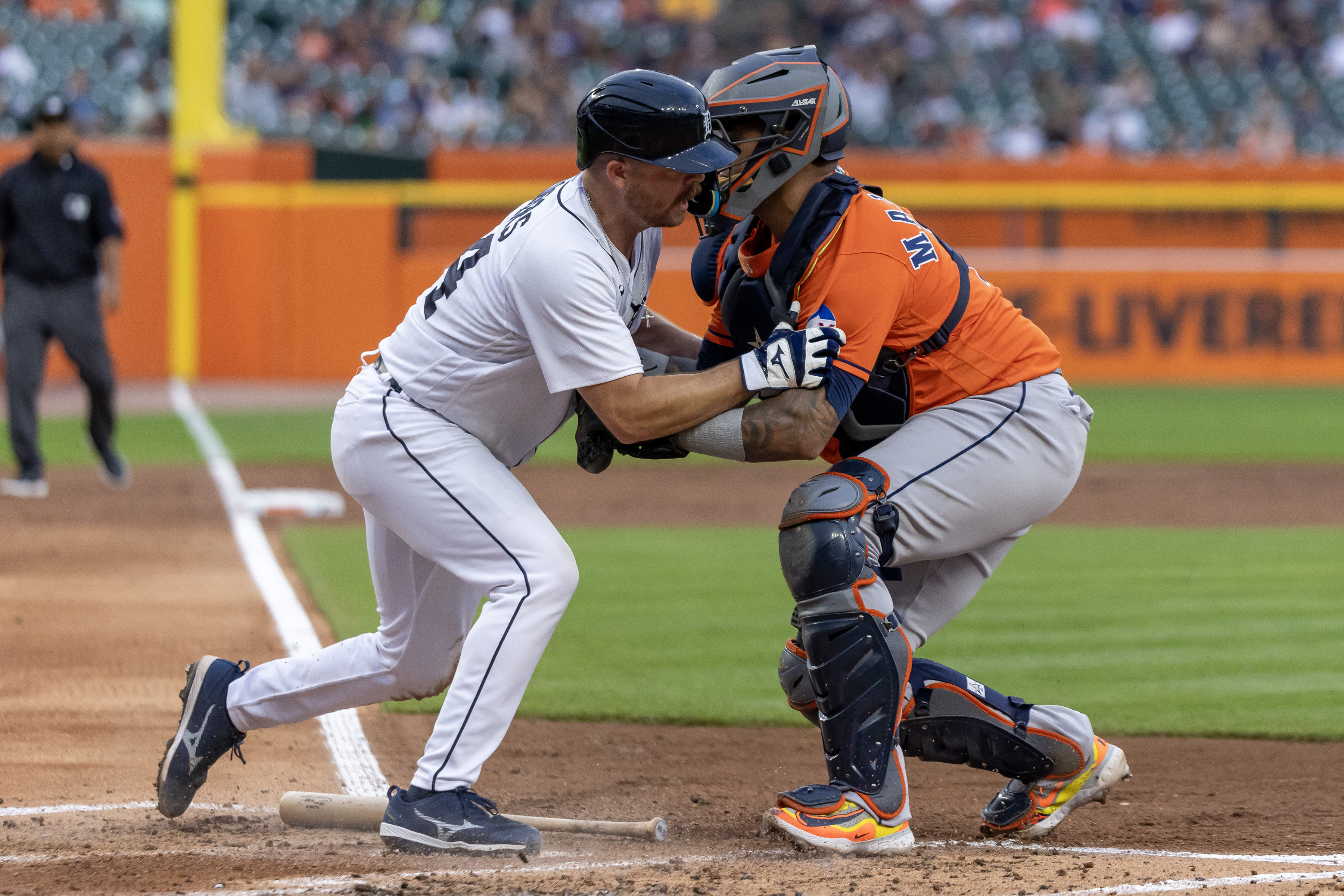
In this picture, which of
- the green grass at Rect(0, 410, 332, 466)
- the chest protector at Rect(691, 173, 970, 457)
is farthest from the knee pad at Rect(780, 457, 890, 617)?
the green grass at Rect(0, 410, 332, 466)

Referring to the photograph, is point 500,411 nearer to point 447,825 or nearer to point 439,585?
point 439,585

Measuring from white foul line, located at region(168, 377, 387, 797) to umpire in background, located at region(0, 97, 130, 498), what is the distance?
122 cm

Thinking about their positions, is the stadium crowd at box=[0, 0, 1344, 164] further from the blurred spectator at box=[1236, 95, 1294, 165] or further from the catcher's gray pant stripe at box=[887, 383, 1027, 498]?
the catcher's gray pant stripe at box=[887, 383, 1027, 498]

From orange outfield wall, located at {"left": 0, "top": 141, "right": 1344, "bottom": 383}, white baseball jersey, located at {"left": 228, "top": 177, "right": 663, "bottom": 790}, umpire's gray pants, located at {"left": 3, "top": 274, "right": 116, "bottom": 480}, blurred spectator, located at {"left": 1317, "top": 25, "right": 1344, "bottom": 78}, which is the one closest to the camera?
white baseball jersey, located at {"left": 228, "top": 177, "right": 663, "bottom": 790}

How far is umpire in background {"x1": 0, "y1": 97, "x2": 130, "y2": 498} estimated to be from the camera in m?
9.95

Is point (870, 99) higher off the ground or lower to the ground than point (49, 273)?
higher

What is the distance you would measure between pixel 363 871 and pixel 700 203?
182 centimetres

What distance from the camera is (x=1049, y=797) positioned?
4070 millimetres

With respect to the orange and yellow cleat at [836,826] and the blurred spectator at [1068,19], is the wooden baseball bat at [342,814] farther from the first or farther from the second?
the blurred spectator at [1068,19]

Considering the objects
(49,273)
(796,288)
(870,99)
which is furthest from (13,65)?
(796,288)

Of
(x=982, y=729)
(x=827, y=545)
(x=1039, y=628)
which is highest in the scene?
(x=827, y=545)

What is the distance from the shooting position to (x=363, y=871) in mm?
3574

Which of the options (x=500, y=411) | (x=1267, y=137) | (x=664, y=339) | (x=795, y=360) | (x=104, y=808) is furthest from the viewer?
(x=1267, y=137)

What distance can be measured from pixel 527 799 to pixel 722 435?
1.36 m
